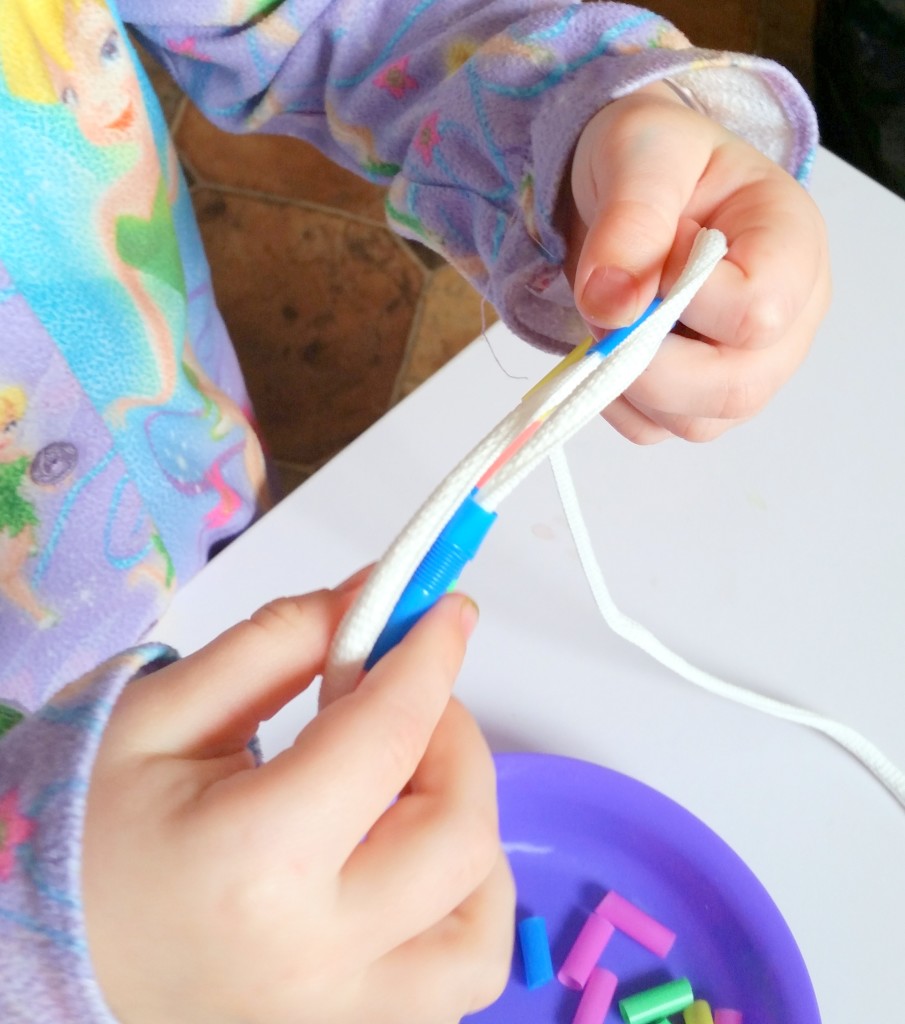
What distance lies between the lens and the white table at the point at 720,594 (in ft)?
1.31

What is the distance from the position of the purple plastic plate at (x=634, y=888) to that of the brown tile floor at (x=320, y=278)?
65 centimetres

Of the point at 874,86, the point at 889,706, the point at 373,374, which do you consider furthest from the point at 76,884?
the point at 874,86

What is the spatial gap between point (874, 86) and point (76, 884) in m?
0.97

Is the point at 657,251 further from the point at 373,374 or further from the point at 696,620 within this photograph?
the point at 373,374

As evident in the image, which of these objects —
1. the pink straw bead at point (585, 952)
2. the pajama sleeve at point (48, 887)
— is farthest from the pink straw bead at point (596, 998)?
the pajama sleeve at point (48, 887)

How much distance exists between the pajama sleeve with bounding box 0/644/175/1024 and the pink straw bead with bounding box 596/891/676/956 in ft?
0.73

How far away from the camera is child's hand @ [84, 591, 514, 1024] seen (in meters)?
0.21

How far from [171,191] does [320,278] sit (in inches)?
23.9

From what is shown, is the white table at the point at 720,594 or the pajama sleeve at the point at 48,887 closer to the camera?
the pajama sleeve at the point at 48,887

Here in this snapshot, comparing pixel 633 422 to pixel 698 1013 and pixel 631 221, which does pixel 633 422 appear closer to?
pixel 631 221

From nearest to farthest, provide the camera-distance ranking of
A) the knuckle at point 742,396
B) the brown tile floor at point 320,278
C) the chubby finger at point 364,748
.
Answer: the chubby finger at point 364,748, the knuckle at point 742,396, the brown tile floor at point 320,278

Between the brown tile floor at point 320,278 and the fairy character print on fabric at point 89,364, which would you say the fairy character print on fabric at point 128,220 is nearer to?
the fairy character print on fabric at point 89,364

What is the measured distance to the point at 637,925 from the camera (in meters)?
0.38

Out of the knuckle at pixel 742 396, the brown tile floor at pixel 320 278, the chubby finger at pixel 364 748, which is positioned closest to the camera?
Result: the chubby finger at pixel 364 748
